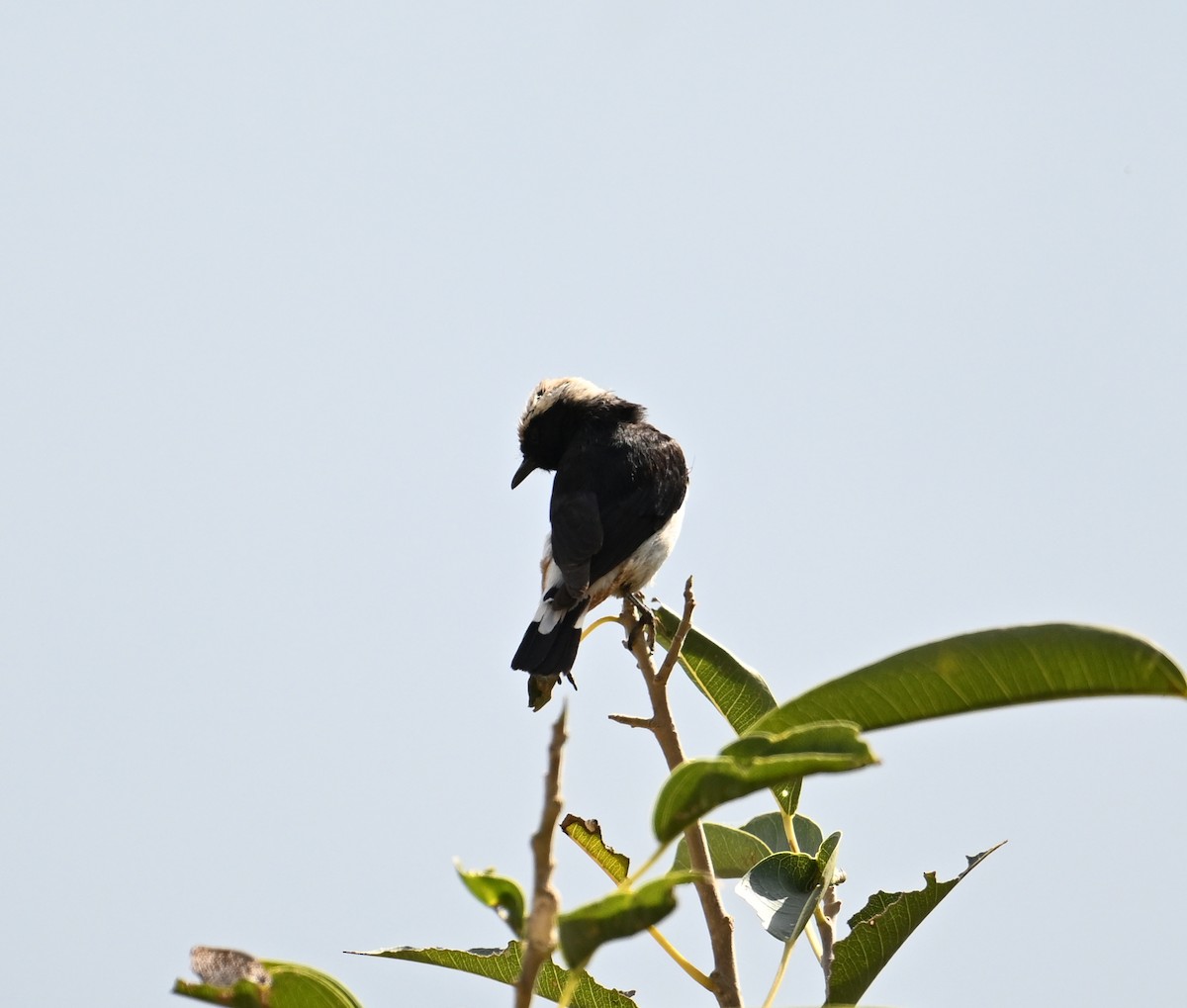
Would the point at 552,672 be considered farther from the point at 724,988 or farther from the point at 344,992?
the point at 344,992

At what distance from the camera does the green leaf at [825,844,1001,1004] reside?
263 centimetres

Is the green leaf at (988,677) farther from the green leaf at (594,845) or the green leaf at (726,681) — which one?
the green leaf at (726,681)

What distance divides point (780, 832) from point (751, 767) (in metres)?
1.98

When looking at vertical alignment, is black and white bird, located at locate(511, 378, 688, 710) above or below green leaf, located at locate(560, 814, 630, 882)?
above

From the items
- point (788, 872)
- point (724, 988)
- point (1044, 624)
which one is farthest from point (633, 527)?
point (1044, 624)

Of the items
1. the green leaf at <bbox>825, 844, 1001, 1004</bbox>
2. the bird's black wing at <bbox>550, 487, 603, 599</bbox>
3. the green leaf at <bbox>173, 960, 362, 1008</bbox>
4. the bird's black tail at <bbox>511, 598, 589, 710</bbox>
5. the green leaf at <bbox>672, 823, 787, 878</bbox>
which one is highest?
the bird's black wing at <bbox>550, 487, 603, 599</bbox>

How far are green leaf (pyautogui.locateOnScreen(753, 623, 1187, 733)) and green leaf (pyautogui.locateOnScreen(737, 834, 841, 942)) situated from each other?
0.88 meters

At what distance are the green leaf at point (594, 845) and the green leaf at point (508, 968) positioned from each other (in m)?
0.28

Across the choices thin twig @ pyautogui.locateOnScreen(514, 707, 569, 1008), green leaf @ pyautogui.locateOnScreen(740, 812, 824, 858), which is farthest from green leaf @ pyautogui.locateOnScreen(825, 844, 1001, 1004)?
thin twig @ pyautogui.locateOnScreen(514, 707, 569, 1008)

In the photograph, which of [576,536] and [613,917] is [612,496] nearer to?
[576,536]

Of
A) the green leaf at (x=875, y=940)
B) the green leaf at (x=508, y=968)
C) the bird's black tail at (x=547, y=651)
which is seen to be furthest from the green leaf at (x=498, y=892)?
the bird's black tail at (x=547, y=651)

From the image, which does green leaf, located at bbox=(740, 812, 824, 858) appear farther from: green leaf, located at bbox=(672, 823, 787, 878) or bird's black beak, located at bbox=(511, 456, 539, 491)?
bird's black beak, located at bbox=(511, 456, 539, 491)

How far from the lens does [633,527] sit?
6262mm

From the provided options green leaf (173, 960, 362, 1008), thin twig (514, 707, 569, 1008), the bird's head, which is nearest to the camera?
thin twig (514, 707, 569, 1008)
